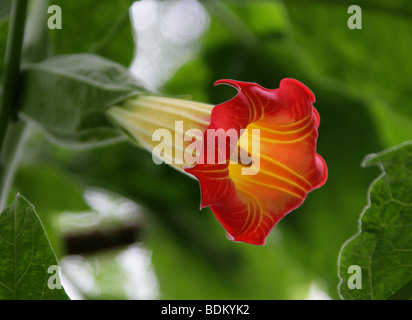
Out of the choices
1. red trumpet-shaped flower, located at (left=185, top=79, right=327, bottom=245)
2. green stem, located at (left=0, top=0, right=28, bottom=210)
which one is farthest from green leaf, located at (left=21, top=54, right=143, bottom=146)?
red trumpet-shaped flower, located at (left=185, top=79, right=327, bottom=245)

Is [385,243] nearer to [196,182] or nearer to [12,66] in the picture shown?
[12,66]

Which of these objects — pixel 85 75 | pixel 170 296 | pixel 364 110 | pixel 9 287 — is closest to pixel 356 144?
pixel 364 110

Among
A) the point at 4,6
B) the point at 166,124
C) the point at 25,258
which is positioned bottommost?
the point at 25,258

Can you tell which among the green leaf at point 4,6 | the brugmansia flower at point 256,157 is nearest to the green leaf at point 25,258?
the brugmansia flower at point 256,157

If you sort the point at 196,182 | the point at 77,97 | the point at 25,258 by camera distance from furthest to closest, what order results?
the point at 196,182, the point at 77,97, the point at 25,258

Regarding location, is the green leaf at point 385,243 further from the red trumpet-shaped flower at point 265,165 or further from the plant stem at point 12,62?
the plant stem at point 12,62

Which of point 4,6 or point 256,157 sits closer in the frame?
point 256,157

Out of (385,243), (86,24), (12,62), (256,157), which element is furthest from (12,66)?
(385,243)
